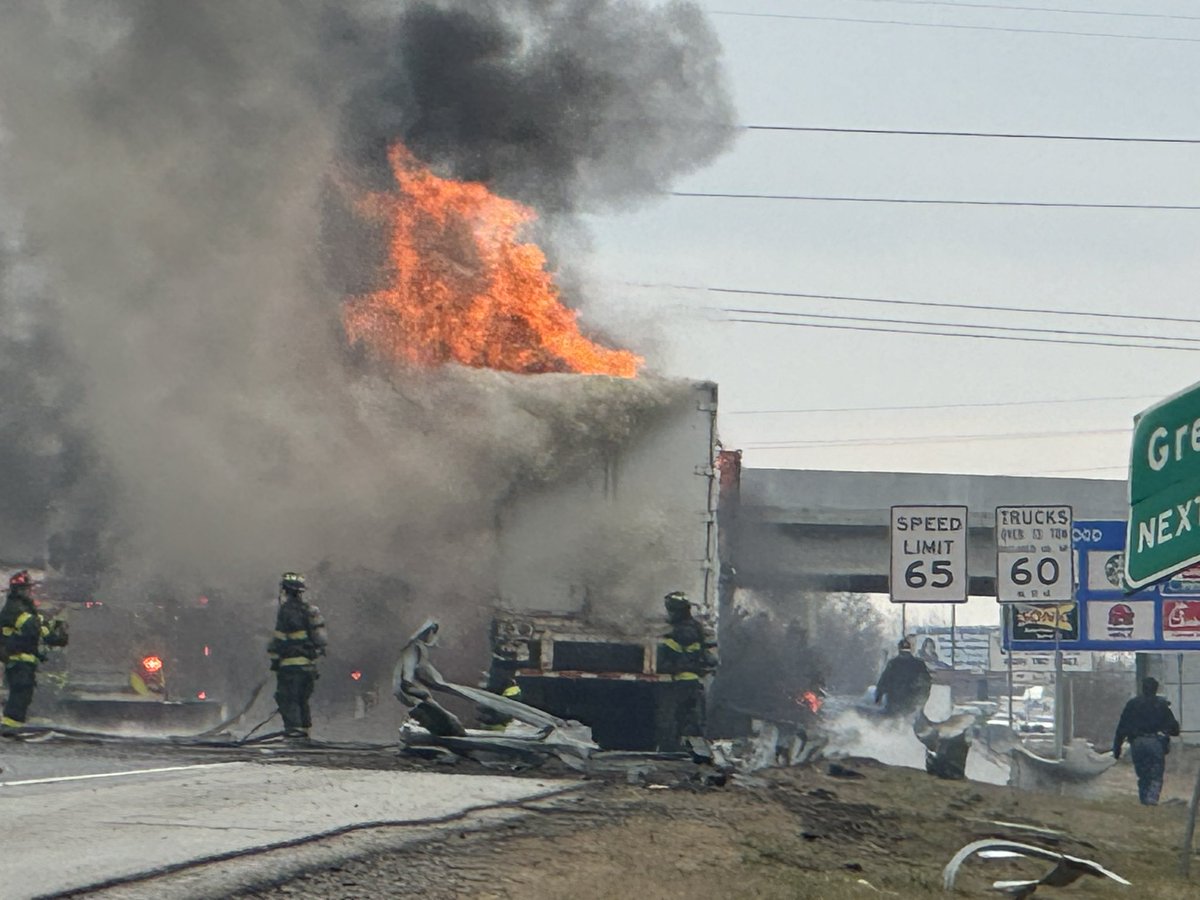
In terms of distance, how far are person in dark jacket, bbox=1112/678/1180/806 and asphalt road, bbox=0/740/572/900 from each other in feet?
34.8

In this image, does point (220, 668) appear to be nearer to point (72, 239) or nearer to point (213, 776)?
point (72, 239)

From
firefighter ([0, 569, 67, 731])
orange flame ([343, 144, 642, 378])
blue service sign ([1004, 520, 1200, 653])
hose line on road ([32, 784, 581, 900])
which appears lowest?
hose line on road ([32, 784, 581, 900])

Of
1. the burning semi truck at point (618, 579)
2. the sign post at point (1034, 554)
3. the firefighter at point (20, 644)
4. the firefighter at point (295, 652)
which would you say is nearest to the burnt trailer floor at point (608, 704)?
the burning semi truck at point (618, 579)

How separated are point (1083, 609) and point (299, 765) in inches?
529

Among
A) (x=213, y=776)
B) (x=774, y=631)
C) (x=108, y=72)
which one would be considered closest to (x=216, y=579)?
(x=108, y=72)

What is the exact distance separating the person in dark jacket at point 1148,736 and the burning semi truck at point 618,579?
19.0 ft

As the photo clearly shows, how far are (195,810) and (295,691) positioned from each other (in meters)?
8.18

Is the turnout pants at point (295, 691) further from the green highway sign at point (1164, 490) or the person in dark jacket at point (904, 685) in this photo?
the person in dark jacket at point (904, 685)

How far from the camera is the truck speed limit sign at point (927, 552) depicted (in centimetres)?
2092

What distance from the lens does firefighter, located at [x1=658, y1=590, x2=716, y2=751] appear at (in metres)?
19.2

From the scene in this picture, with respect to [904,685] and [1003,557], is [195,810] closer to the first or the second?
[1003,557]

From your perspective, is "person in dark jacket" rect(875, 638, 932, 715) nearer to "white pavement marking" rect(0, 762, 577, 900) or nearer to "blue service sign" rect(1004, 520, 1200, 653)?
"blue service sign" rect(1004, 520, 1200, 653)

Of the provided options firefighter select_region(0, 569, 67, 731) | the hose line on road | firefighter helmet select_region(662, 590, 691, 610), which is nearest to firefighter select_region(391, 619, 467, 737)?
the hose line on road

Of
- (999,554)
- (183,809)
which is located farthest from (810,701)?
(183,809)
